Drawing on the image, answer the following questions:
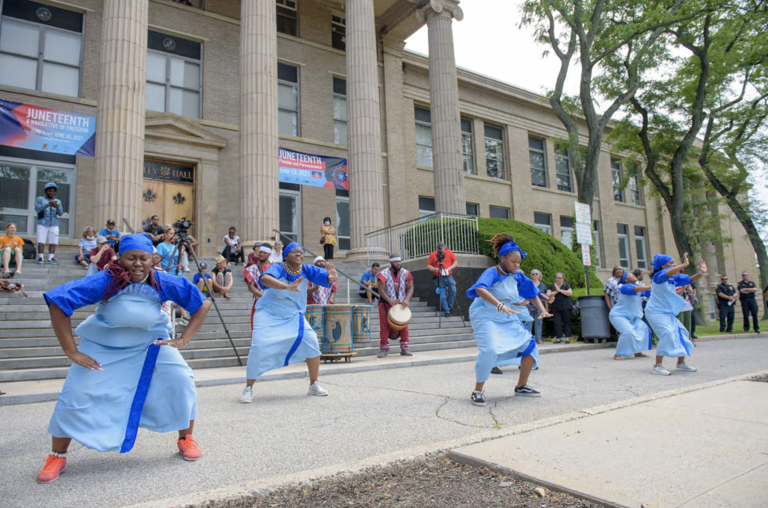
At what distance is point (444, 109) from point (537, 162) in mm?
12309

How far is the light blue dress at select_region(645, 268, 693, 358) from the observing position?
8.45m

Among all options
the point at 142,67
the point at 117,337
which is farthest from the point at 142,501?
the point at 142,67

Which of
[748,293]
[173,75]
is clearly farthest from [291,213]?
[748,293]

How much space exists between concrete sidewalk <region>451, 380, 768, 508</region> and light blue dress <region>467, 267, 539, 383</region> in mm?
1336

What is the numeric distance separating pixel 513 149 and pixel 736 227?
26.2 meters

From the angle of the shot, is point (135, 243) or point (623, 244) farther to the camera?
point (623, 244)

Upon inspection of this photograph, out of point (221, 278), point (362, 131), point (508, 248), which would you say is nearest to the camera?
point (508, 248)

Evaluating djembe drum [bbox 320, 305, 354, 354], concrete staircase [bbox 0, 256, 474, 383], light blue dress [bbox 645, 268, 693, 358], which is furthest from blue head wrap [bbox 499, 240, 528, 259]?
concrete staircase [bbox 0, 256, 474, 383]

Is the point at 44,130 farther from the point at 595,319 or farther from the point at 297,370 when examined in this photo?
the point at 595,319

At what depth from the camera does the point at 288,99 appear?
79.3ft

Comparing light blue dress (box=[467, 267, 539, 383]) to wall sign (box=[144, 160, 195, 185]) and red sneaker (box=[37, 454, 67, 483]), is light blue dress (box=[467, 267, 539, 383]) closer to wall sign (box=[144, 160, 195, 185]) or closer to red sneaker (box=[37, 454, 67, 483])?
red sneaker (box=[37, 454, 67, 483])

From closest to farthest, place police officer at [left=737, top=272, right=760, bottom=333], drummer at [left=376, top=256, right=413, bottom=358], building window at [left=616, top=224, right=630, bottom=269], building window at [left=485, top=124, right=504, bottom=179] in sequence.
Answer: drummer at [left=376, top=256, right=413, bottom=358], police officer at [left=737, top=272, right=760, bottom=333], building window at [left=485, top=124, right=504, bottom=179], building window at [left=616, top=224, right=630, bottom=269]

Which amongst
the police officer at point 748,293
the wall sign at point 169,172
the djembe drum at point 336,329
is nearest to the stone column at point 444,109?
the wall sign at point 169,172

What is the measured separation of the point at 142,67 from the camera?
1620 cm
